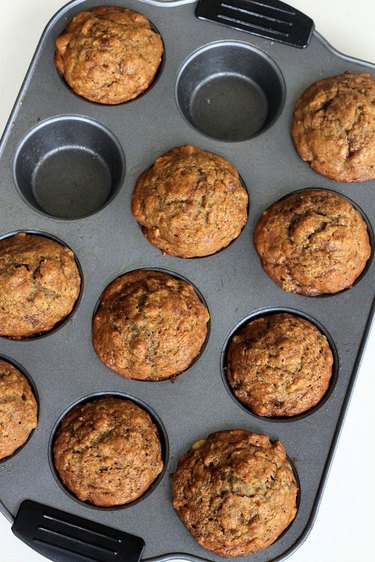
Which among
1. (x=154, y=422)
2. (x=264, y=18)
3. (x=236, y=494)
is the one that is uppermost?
(x=264, y=18)

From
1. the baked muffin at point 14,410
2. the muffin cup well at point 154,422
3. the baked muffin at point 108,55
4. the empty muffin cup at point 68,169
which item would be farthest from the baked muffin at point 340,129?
the baked muffin at point 14,410

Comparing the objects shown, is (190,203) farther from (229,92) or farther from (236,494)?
(236,494)

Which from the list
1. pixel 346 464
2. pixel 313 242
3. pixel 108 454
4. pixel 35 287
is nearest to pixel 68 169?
pixel 35 287

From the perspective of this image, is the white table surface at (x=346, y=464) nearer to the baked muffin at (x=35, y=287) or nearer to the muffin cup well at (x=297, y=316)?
the muffin cup well at (x=297, y=316)

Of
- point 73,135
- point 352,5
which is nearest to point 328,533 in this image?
point 73,135

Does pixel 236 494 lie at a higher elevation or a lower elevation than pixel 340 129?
lower

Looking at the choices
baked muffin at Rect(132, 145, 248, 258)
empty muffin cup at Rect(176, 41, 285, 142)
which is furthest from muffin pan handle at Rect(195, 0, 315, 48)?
baked muffin at Rect(132, 145, 248, 258)
